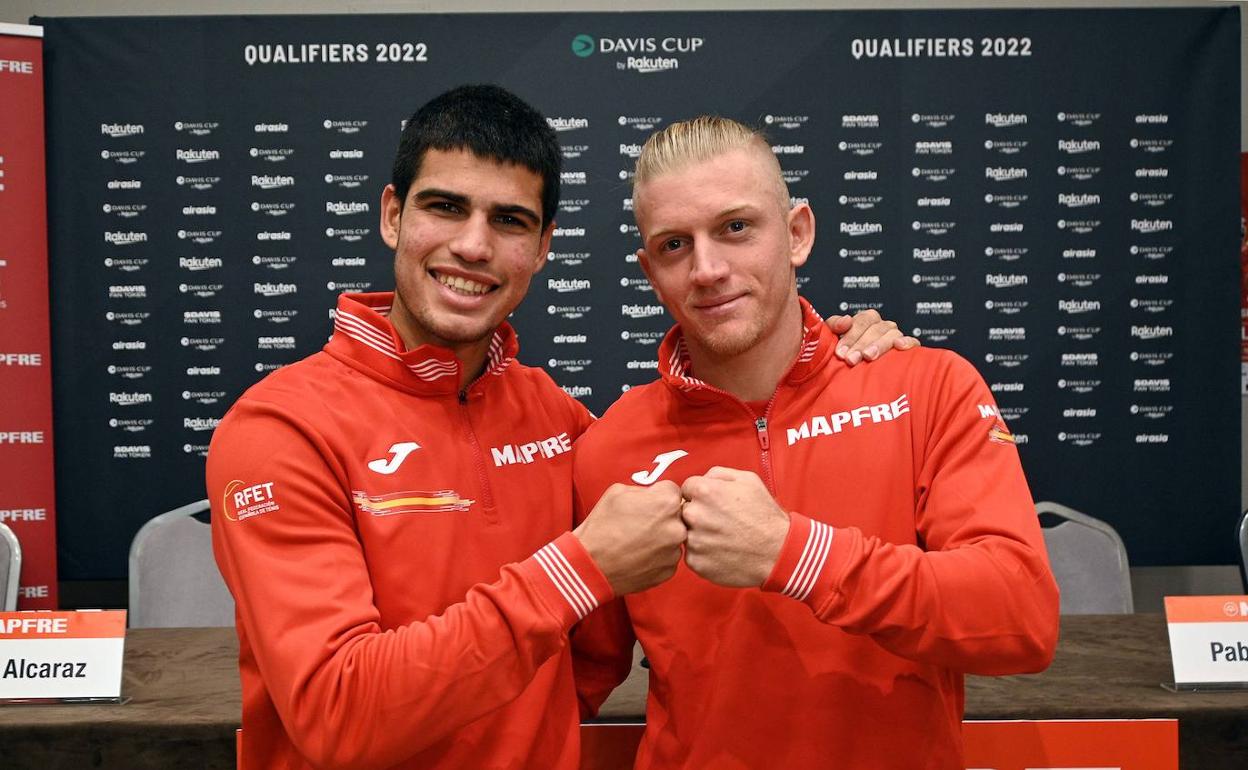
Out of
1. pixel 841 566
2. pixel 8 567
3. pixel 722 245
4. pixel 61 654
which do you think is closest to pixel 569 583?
pixel 841 566

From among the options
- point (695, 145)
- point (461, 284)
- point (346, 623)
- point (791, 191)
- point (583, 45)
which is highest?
point (583, 45)

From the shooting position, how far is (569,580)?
114cm

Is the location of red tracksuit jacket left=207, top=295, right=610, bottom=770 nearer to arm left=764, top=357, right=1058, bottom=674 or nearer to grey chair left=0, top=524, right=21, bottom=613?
arm left=764, top=357, right=1058, bottom=674

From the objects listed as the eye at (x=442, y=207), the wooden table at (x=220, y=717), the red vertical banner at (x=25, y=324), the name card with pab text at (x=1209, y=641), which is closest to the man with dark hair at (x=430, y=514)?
the eye at (x=442, y=207)

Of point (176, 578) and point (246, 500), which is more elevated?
point (246, 500)

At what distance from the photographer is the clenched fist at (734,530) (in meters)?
1.16

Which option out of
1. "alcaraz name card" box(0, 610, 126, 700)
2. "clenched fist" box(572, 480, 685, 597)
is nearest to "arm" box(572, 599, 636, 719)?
"clenched fist" box(572, 480, 685, 597)

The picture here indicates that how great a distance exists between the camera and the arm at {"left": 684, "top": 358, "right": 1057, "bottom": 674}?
114 centimetres

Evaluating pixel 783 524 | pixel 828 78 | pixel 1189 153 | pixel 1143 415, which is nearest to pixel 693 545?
pixel 783 524

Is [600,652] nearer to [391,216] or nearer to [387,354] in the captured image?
[387,354]

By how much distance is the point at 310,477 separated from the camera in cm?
123

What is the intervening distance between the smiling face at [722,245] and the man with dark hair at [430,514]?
204 millimetres

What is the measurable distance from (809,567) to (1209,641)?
1101 millimetres

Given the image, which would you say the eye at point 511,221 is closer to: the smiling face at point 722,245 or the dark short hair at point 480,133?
the dark short hair at point 480,133
